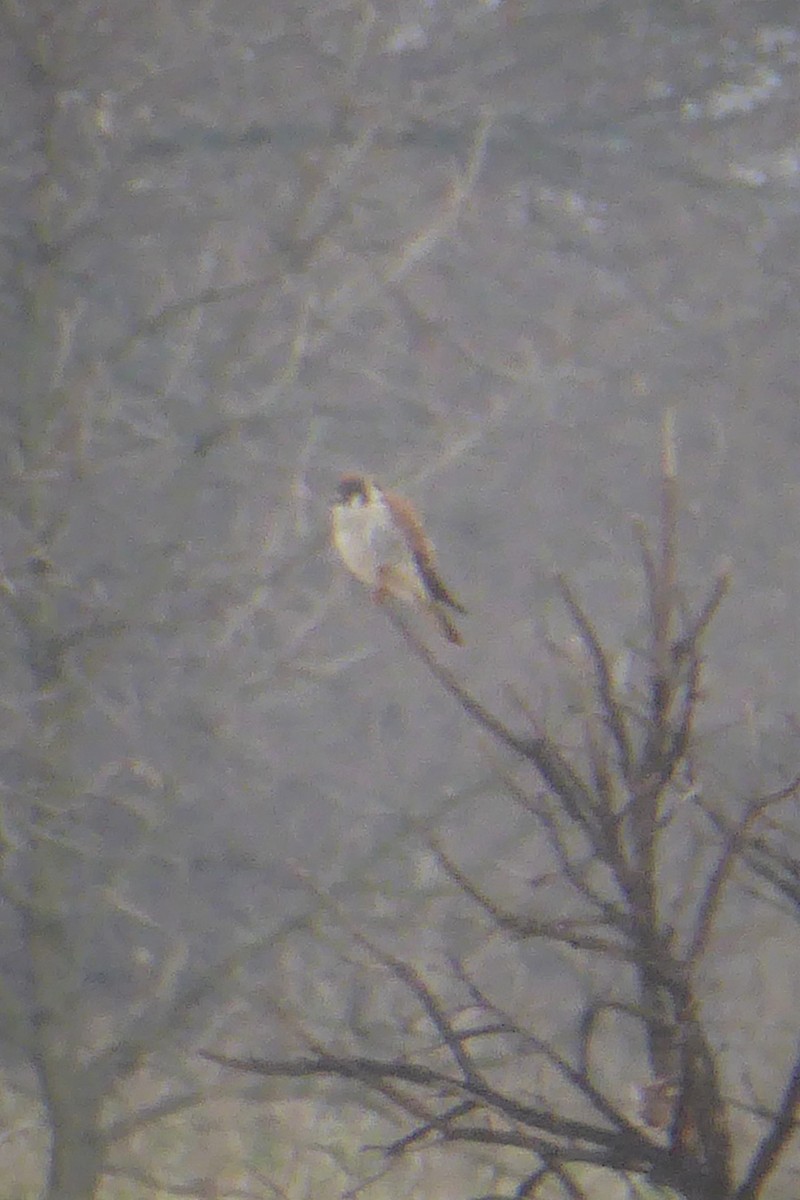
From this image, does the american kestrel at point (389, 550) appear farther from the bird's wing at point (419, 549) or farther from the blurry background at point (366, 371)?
the blurry background at point (366, 371)

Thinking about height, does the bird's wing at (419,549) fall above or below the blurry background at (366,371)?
above

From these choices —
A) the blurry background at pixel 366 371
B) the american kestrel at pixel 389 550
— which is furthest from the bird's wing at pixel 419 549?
the blurry background at pixel 366 371

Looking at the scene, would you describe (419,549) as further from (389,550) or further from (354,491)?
(354,491)

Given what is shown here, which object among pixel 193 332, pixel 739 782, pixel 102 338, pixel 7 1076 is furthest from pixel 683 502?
pixel 7 1076

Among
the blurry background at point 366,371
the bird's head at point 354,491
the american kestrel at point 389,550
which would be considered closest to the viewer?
the american kestrel at point 389,550

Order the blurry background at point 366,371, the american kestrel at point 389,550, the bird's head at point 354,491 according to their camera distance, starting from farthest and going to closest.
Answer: the blurry background at point 366,371
the bird's head at point 354,491
the american kestrel at point 389,550

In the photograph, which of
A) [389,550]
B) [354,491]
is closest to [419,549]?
[389,550]

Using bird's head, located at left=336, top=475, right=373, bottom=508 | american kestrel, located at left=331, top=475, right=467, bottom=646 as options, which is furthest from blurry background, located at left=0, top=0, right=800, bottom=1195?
american kestrel, located at left=331, top=475, right=467, bottom=646

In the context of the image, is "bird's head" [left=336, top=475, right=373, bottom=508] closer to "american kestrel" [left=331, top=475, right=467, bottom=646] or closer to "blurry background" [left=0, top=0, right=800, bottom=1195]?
"american kestrel" [left=331, top=475, right=467, bottom=646]

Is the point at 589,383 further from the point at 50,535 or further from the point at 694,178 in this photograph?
the point at 50,535
